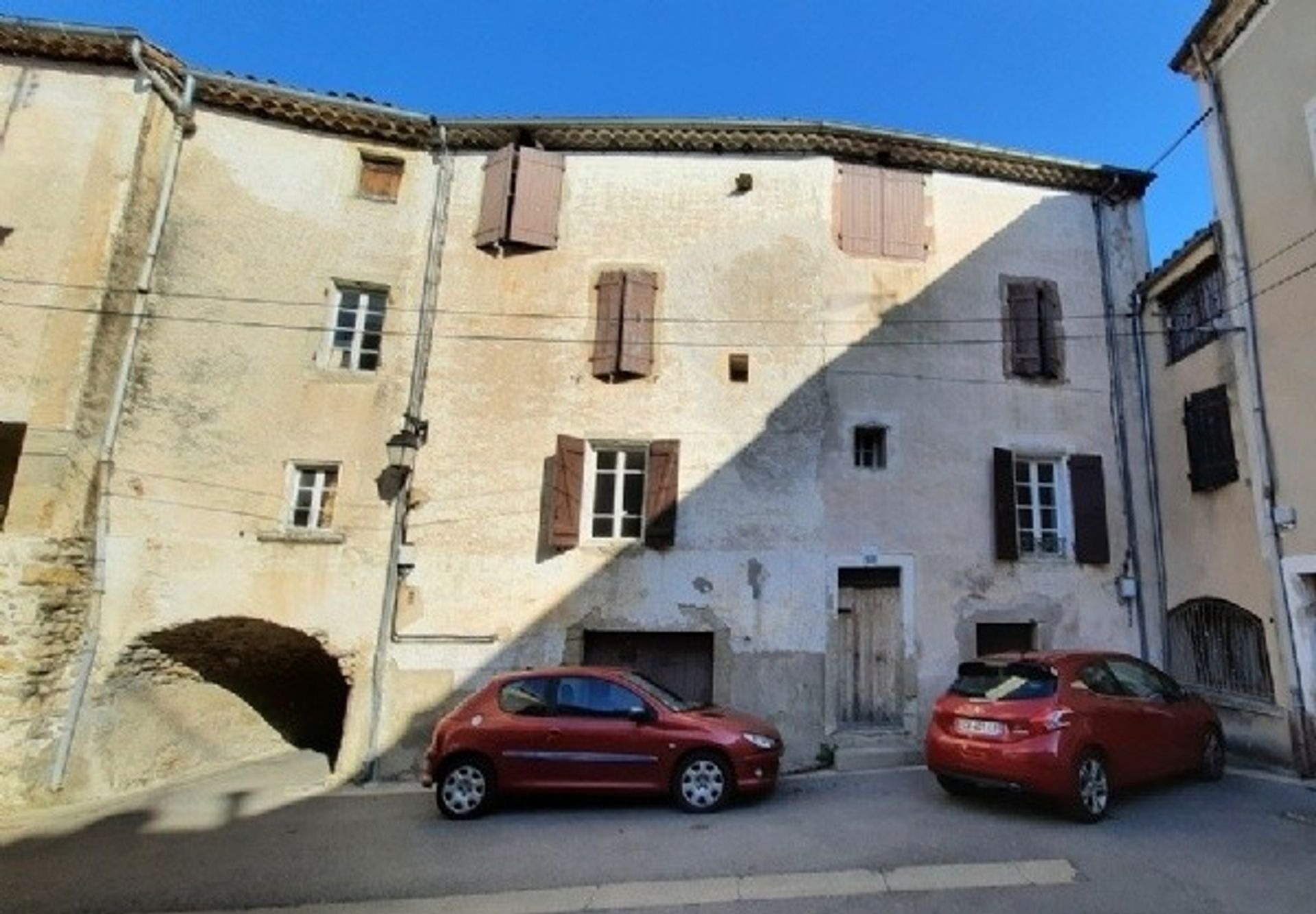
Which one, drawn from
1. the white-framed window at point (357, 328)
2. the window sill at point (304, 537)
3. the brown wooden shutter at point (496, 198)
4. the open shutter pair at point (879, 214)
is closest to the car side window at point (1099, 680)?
the open shutter pair at point (879, 214)

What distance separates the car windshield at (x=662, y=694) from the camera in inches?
294

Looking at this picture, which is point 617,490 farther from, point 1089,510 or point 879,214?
point 1089,510

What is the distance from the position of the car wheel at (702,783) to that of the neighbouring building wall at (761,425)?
9.35ft

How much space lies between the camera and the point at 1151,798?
7.04 meters

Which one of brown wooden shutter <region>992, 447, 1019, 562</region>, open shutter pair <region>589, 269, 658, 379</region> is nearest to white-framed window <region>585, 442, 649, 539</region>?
open shutter pair <region>589, 269, 658, 379</region>

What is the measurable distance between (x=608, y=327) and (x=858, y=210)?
474 centimetres

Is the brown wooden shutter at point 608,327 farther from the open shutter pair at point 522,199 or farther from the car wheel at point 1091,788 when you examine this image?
the car wheel at point 1091,788

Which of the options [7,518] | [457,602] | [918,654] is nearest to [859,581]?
[918,654]

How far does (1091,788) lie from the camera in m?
6.36

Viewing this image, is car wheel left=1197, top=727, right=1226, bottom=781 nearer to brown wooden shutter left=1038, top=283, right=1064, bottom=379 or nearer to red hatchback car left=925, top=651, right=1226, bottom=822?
red hatchback car left=925, top=651, right=1226, bottom=822

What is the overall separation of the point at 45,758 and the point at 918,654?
38.0 ft

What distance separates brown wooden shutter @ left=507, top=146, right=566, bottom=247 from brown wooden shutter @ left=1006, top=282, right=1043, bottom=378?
25.5 feet

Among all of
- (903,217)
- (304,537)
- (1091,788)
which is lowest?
(1091,788)

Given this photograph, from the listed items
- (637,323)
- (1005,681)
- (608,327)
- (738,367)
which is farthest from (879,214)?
(1005,681)
